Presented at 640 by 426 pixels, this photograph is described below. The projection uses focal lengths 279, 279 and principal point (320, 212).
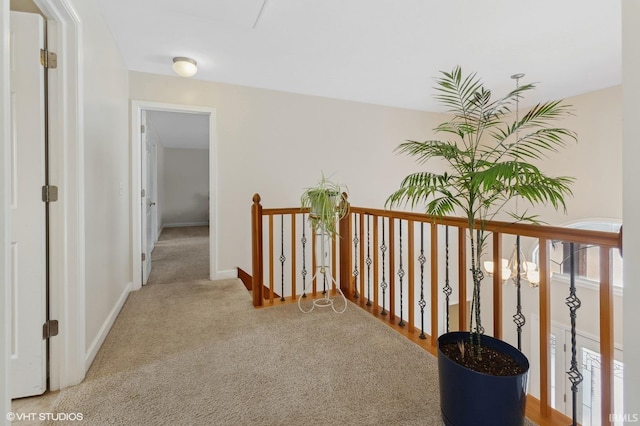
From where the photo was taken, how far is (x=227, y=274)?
335 centimetres

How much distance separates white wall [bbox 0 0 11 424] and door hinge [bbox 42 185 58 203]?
0.69 metres

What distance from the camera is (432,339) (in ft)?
6.49

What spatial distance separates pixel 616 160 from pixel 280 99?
13.6 ft

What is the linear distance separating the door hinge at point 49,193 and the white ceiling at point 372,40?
1461 millimetres

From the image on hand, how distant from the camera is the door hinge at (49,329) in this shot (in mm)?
1502

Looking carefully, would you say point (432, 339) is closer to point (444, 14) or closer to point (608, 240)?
point (608, 240)

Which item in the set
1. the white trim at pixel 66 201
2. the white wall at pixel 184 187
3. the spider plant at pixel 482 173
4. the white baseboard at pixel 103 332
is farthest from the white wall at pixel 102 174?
the white wall at pixel 184 187

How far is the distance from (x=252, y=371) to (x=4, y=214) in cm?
137

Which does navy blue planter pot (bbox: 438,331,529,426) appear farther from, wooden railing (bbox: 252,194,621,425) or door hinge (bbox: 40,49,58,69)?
door hinge (bbox: 40,49,58,69)

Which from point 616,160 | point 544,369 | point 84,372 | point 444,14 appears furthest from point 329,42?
point 616,160

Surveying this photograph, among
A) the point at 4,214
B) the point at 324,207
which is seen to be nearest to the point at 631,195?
the point at 324,207

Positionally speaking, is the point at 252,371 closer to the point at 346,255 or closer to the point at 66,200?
the point at 66,200

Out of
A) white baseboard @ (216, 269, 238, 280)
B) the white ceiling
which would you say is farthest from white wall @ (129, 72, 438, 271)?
the white ceiling
